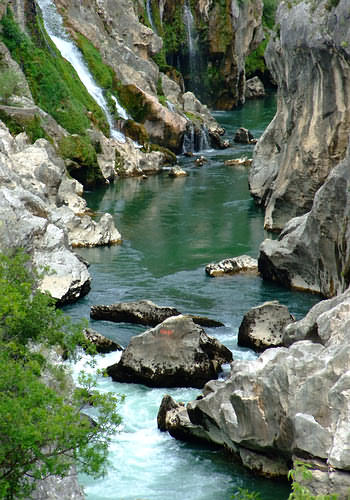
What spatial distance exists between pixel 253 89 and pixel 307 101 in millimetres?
63619

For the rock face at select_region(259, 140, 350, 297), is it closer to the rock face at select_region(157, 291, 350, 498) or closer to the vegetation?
the rock face at select_region(157, 291, 350, 498)

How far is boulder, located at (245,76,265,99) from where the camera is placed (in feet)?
350

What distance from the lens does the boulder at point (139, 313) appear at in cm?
3188

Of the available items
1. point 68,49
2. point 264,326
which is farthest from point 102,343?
point 68,49

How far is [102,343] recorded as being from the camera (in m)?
29.6

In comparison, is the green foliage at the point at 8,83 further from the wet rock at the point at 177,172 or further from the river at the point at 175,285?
the wet rock at the point at 177,172

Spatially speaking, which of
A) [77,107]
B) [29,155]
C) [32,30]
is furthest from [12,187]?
[32,30]

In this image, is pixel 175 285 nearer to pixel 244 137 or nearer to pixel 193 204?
pixel 193 204

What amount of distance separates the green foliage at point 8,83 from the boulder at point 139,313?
28155mm

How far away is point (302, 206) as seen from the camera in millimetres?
45625

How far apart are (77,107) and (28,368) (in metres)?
50.2

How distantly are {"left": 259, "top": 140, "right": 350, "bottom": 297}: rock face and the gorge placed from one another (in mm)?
86

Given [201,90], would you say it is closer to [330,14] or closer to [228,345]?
[330,14]

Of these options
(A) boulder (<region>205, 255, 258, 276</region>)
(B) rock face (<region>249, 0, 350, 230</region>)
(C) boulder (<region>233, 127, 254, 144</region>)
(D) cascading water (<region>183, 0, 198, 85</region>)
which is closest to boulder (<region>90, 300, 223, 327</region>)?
(A) boulder (<region>205, 255, 258, 276</region>)
